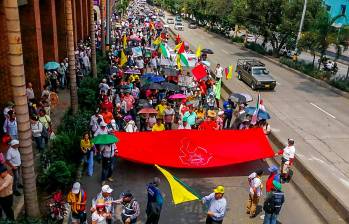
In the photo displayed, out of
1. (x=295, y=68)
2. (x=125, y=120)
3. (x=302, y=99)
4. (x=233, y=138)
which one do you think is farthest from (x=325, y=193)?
(x=295, y=68)

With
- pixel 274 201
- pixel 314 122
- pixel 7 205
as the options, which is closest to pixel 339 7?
pixel 314 122

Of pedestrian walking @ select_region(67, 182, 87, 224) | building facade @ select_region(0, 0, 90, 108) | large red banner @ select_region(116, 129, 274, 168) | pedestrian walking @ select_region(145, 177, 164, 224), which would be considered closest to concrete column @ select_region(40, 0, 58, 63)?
building facade @ select_region(0, 0, 90, 108)

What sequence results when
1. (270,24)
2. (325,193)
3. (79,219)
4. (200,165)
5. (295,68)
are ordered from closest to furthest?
(79,219), (325,193), (200,165), (295,68), (270,24)

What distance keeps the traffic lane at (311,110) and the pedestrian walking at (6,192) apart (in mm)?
11343

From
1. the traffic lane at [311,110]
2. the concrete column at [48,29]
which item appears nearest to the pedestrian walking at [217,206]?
the traffic lane at [311,110]

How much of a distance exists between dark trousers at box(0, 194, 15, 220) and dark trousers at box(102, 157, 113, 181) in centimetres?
329

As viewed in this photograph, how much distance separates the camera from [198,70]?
20594mm

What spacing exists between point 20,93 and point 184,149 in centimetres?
630

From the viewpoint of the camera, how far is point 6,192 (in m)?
8.89

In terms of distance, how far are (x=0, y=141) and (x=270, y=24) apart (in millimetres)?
33725

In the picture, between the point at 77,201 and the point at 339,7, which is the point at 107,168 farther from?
the point at 339,7

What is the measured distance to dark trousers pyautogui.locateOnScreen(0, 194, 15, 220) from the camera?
895cm

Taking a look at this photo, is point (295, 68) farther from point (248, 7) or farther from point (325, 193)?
point (325, 193)

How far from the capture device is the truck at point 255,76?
26656 mm
